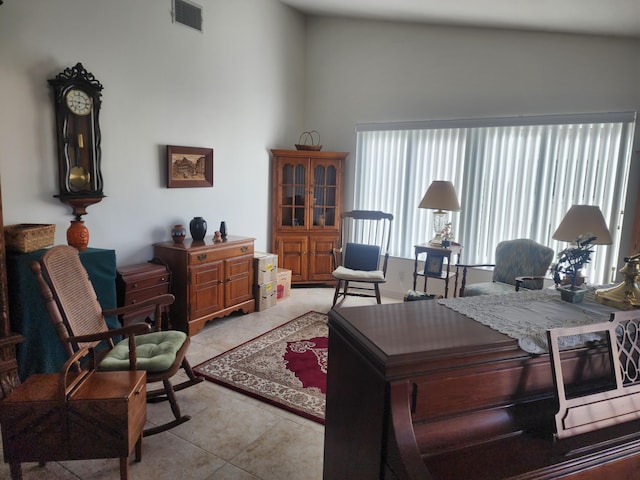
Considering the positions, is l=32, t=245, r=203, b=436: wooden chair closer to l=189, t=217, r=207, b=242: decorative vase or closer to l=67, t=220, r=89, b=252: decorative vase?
l=67, t=220, r=89, b=252: decorative vase

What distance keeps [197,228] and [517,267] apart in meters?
3.15

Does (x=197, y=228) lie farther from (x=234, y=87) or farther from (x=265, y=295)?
(x=234, y=87)

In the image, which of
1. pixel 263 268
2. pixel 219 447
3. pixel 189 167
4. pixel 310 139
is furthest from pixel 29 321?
pixel 310 139

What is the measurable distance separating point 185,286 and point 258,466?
196 cm

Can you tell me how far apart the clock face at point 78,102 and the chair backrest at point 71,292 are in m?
1.36

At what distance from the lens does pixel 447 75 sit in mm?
4711

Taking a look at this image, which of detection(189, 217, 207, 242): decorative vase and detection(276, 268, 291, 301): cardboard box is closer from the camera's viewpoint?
detection(189, 217, 207, 242): decorative vase

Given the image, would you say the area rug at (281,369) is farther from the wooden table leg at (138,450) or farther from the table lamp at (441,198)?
the table lamp at (441,198)

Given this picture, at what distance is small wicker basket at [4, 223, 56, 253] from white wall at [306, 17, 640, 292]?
12.1 feet

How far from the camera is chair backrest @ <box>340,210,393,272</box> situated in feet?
15.6

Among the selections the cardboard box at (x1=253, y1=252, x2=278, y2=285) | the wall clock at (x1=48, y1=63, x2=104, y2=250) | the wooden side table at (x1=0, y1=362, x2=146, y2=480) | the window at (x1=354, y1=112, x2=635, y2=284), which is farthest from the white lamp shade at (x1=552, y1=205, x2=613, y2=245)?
the wall clock at (x1=48, y1=63, x2=104, y2=250)

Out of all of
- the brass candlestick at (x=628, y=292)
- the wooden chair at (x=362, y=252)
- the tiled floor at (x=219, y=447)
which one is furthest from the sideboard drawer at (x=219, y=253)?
the brass candlestick at (x=628, y=292)

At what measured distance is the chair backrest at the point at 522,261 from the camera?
3758 millimetres

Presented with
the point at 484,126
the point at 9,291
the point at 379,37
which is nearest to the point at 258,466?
the point at 9,291
